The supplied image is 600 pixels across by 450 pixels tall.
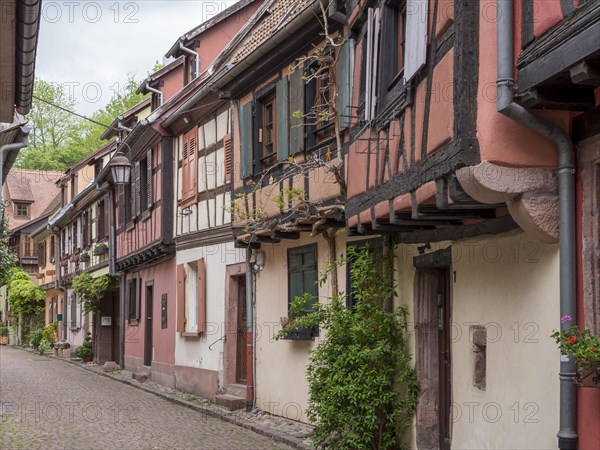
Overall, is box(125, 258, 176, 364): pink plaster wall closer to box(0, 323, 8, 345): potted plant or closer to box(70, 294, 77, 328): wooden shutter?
box(70, 294, 77, 328): wooden shutter

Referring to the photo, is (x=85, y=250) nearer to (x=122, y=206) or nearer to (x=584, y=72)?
(x=122, y=206)

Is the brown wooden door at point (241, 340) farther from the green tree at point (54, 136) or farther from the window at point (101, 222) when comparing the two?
the green tree at point (54, 136)

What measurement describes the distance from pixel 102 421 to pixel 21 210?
4375cm

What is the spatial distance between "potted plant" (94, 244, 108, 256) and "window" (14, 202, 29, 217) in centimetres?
2724

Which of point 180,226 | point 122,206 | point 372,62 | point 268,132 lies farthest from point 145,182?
point 372,62

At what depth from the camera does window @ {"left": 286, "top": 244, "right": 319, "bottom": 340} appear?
13164mm

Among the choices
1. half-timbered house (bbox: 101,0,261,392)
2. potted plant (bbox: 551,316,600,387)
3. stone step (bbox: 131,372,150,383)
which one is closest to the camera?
potted plant (bbox: 551,316,600,387)

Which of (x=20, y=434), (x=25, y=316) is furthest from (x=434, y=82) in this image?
(x=25, y=316)

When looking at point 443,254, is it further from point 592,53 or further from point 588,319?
point 592,53

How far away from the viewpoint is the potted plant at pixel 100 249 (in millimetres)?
28906

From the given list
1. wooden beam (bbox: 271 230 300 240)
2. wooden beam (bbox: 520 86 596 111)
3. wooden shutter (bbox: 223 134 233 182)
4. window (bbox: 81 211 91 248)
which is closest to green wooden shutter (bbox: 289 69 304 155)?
wooden beam (bbox: 271 230 300 240)

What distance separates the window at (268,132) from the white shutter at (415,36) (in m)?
5.94

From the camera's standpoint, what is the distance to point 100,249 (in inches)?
1154

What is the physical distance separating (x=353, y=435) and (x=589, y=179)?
451 centimetres
